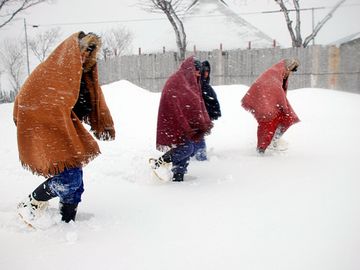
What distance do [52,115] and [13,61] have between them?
5090 centimetres

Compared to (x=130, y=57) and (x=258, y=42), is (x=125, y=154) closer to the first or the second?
(x=130, y=57)

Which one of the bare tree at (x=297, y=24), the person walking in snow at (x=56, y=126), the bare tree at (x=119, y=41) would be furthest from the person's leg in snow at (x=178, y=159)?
the bare tree at (x=119, y=41)

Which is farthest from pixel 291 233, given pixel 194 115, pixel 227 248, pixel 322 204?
pixel 194 115

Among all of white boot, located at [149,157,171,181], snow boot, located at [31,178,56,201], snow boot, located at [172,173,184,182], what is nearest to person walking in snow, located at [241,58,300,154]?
snow boot, located at [172,173,184,182]

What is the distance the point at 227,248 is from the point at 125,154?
328 centimetres

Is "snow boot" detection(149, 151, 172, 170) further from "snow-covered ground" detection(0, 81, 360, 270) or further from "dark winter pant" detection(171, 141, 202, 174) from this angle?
"snow-covered ground" detection(0, 81, 360, 270)

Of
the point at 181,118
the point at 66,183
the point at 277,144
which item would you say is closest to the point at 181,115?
the point at 181,118

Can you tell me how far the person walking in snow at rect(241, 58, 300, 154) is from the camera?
525cm

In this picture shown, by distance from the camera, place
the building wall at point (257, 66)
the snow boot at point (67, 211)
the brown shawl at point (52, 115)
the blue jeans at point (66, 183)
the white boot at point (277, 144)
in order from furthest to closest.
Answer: the building wall at point (257, 66) < the white boot at point (277, 144) < the snow boot at point (67, 211) < the blue jeans at point (66, 183) < the brown shawl at point (52, 115)

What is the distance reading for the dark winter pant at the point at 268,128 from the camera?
5.30 metres

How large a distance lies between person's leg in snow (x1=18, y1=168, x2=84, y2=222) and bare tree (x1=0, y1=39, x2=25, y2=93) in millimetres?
48873

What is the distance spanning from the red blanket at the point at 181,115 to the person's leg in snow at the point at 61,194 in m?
1.28

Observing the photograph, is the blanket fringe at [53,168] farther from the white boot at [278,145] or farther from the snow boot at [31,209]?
the white boot at [278,145]

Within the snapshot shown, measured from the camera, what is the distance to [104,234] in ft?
9.28
